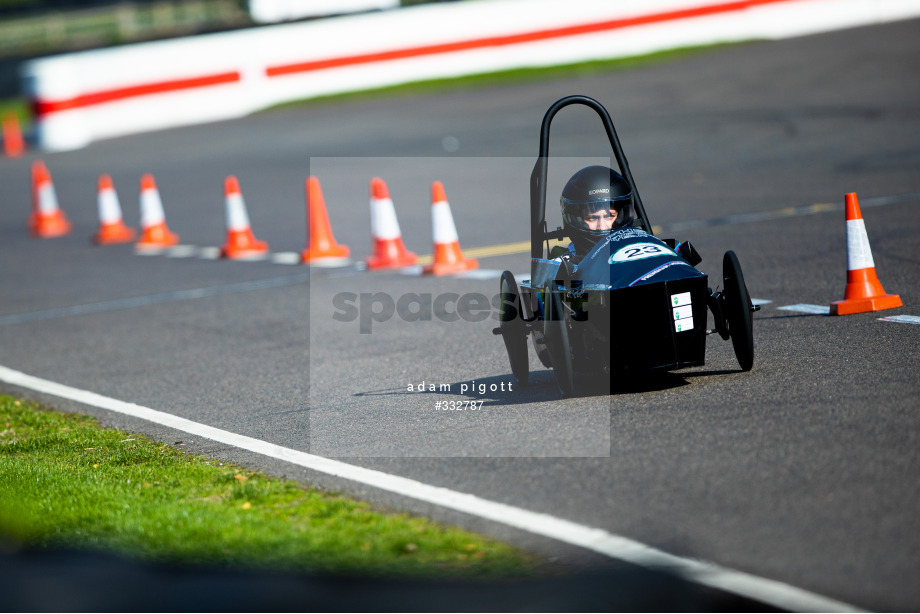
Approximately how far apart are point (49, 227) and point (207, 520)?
618 inches

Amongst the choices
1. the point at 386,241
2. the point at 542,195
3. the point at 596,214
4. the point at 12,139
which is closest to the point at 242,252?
the point at 386,241

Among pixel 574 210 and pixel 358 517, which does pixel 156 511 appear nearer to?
pixel 358 517

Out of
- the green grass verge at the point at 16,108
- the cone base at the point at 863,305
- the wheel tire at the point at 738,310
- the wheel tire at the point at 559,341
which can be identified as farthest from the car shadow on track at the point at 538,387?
the green grass verge at the point at 16,108

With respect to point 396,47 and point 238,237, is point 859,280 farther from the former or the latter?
point 396,47

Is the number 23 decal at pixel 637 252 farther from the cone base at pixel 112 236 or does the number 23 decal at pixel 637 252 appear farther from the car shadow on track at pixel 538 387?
the cone base at pixel 112 236

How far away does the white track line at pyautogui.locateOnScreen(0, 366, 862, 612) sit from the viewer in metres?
4.07

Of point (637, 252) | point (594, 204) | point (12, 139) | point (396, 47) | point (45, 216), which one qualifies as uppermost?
point (396, 47)

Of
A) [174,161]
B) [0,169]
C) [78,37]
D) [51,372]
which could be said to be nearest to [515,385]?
[51,372]

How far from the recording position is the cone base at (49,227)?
19.8 m

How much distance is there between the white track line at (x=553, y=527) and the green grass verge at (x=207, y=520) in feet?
0.73

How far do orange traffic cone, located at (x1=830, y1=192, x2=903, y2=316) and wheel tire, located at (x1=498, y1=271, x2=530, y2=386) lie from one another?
2452mm

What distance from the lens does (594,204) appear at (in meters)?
7.16

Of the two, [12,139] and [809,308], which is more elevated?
[12,139]

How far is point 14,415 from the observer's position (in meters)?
8.41
